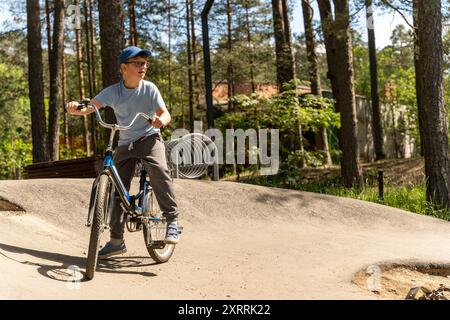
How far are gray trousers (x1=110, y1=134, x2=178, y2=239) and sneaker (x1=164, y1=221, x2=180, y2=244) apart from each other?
2.3 inches

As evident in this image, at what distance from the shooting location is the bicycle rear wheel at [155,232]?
5.97 meters

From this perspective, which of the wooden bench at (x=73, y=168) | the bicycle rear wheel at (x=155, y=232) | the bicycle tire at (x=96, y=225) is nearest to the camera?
the bicycle tire at (x=96, y=225)

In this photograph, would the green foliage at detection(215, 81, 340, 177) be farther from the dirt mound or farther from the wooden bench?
the dirt mound

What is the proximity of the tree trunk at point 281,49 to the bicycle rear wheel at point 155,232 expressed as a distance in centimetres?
1246

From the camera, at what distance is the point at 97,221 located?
509 cm

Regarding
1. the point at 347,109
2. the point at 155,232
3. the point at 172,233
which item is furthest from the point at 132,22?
the point at 172,233

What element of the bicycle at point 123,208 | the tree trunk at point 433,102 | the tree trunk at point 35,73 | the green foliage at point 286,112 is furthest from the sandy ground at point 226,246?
the tree trunk at point 35,73

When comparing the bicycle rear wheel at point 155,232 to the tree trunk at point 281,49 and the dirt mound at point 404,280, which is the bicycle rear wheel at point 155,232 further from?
the tree trunk at point 281,49

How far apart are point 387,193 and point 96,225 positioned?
28.0 feet

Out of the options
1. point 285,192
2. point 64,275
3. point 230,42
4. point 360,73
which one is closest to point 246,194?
point 285,192

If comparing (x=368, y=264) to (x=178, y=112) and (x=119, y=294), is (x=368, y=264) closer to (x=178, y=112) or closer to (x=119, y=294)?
(x=119, y=294)

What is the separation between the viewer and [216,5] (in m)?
27.8
